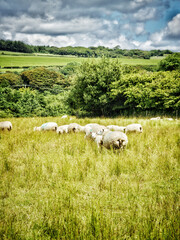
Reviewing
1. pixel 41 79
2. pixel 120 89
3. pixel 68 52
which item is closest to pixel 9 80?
pixel 41 79

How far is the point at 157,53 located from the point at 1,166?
4138 inches

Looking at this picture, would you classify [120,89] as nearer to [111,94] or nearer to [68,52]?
[111,94]

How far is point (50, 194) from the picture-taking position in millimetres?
2641

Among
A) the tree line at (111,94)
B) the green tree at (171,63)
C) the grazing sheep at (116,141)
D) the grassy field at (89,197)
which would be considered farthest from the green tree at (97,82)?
the grassy field at (89,197)

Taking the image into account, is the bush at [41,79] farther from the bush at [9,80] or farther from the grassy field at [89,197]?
the grassy field at [89,197]

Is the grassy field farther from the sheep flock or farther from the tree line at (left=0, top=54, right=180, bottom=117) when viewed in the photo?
the tree line at (left=0, top=54, right=180, bottom=117)

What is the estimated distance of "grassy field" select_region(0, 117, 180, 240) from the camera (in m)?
1.83

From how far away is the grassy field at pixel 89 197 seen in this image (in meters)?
1.83

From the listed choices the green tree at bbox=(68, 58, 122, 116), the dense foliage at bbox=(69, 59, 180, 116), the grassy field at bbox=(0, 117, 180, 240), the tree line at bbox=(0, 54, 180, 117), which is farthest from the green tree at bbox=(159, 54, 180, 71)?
the grassy field at bbox=(0, 117, 180, 240)

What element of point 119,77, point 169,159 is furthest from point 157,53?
point 169,159

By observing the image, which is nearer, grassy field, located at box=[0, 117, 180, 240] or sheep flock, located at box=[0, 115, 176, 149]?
grassy field, located at box=[0, 117, 180, 240]

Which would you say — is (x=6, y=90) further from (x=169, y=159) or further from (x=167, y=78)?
(x=169, y=159)

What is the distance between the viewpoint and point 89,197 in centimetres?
245

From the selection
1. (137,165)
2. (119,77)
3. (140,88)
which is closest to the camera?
(137,165)
